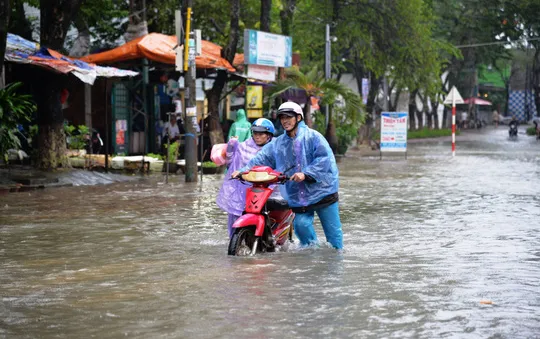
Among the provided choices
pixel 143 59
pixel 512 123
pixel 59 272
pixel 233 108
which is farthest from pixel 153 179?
pixel 512 123

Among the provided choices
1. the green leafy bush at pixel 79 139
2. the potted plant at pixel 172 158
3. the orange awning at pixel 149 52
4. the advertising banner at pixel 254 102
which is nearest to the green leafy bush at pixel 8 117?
the potted plant at pixel 172 158

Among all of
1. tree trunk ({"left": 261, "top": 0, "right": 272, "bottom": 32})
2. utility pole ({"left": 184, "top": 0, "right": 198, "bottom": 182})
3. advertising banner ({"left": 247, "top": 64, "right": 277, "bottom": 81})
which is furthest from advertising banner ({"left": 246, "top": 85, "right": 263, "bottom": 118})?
utility pole ({"left": 184, "top": 0, "right": 198, "bottom": 182})

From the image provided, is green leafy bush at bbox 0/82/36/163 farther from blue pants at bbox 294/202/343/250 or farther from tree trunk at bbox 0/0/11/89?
blue pants at bbox 294/202/343/250

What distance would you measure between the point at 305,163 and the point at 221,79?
18.7 m

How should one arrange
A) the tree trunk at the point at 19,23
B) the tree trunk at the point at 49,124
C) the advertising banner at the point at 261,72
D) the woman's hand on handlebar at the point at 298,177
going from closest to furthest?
the woman's hand on handlebar at the point at 298,177, the tree trunk at the point at 49,124, the tree trunk at the point at 19,23, the advertising banner at the point at 261,72

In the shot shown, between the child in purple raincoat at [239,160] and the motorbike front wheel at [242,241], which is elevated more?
the child in purple raincoat at [239,160]

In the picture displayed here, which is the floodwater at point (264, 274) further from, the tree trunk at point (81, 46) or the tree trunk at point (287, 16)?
the tree trunk at point (287, 16)

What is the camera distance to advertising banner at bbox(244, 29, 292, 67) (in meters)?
29.1

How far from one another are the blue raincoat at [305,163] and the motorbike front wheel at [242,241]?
21.3 inches

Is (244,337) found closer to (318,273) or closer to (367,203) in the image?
(318,273)

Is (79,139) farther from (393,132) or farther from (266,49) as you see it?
(393,132)

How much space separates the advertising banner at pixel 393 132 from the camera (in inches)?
1377

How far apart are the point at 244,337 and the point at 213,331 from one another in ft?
0.96

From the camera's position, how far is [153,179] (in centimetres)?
2278
